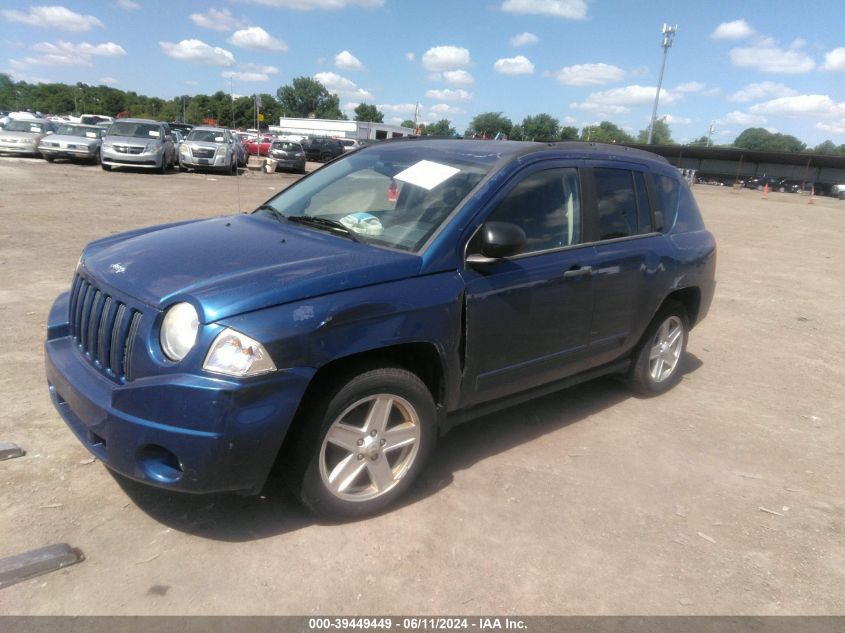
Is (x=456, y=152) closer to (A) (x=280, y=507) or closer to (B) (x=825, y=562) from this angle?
(A) (x=280, y=507)

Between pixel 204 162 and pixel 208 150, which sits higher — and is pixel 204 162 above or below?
below

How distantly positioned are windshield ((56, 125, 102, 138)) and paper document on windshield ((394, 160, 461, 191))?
24.0m

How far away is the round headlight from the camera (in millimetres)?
2588

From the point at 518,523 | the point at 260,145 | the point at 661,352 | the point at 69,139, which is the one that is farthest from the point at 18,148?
the point at 518,523

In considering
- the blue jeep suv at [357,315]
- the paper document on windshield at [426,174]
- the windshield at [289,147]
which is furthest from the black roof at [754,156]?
the paper document on windshield at [426,174]

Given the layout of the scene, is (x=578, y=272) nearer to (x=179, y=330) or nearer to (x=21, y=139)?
(x=179, y=330)

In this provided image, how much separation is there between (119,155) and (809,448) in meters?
21.5

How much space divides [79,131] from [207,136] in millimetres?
5069

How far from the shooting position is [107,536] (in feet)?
9.26

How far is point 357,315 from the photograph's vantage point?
2.79 meters

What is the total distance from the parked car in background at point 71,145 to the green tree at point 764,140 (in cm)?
12619
